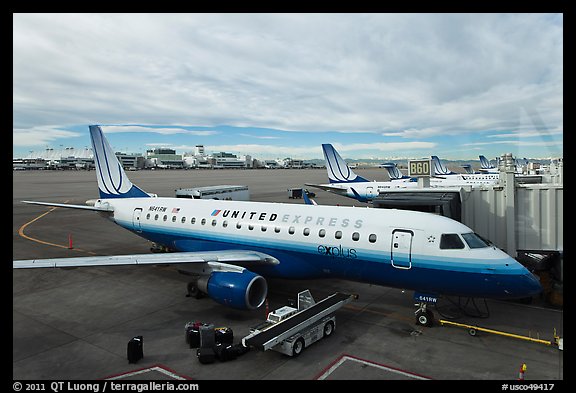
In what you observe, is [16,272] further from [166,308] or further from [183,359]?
[183,359]

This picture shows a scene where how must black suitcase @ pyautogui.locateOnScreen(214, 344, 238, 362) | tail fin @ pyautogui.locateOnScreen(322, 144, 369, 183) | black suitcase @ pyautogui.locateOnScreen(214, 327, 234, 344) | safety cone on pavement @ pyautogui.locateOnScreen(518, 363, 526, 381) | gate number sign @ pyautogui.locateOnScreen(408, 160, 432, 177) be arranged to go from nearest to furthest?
safety cone on pavement @ pyautogui.locateOnScreen(518, 363, 526, 381) < black suitcase @ pyautogui.locateOnScreen(214, 344, 238, 362) < black suitcase @ pyautogui.locateOnScreen(214, 327, 234, 344) < gate number sign @ pyautogui.locateOnScreen(408, 160, 432, 177) < tail fin @ pyautogui.locateOnScreen(322, 144, 369, 183)

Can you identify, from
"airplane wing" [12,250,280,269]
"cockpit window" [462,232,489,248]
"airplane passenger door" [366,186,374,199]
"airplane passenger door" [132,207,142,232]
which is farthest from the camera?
"airplane passenger door" [366,186,374,199]

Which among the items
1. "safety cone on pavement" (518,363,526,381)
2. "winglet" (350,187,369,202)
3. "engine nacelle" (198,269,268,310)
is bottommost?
"safety cone on pavement" (518,363,526,381)

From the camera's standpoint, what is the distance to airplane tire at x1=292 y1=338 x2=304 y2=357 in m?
12.5

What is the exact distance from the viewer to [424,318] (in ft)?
48.3

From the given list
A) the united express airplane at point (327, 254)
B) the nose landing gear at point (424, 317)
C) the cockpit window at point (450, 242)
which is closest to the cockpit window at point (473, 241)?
the united express airplane at point (327, 254)

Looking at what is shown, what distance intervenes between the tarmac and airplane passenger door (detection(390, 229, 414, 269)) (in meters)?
2.43

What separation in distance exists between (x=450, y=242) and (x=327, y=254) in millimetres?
4920

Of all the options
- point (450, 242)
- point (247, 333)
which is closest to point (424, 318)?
point (450, 242)

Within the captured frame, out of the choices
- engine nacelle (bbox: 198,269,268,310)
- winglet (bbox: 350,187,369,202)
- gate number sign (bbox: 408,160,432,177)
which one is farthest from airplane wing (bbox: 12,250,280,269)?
winglet (bbox: 350,187,369,202)

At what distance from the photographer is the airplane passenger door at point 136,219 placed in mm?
23844

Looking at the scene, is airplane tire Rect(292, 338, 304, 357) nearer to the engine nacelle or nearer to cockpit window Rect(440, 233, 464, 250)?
the engine nacelle

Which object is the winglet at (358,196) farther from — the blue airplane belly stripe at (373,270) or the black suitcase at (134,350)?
the black suitcase at (134,350)
